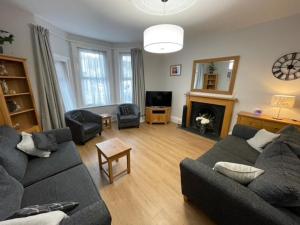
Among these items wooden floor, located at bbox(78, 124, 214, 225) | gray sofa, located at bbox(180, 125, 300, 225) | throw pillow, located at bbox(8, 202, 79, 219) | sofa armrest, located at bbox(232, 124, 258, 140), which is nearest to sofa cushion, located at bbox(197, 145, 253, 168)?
gray sofa, located at bbox(180, 125, 300, 225)

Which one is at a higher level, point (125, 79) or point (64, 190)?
point (125, 79)

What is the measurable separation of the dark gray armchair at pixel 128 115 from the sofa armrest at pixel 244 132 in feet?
8.32

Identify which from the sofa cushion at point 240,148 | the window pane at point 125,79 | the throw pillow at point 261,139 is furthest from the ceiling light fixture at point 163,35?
the window pane at point 125,79

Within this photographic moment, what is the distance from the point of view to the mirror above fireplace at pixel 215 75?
10.3ft

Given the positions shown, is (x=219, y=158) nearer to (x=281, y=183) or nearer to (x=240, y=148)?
(x=240, y=148)

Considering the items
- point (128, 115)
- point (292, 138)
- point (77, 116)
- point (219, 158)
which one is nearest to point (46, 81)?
point (77, 116)

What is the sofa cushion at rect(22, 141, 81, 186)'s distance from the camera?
4.62ft

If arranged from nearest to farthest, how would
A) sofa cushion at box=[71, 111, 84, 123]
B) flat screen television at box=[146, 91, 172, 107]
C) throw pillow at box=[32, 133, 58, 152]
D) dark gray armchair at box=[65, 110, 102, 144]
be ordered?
throw pillow at box=[32, 133, 58, 152] → dark gray armchair at box=[65, 110, 102, 144] → sofa cushion at box=[71, 111, 84, 123] → flat screen television at box=[146, 91, 172, 107]

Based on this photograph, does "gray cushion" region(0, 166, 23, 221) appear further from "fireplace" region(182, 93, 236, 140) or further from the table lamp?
the table lamp

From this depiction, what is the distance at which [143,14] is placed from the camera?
2262mm

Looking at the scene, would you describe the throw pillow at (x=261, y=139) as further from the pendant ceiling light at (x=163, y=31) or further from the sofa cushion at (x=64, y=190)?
the sofa cushion at (x=64, y=190)

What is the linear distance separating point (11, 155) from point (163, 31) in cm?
211

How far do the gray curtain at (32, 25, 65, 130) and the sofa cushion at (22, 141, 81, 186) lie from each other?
125 centimetres

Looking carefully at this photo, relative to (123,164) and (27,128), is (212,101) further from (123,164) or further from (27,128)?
(27,128)
